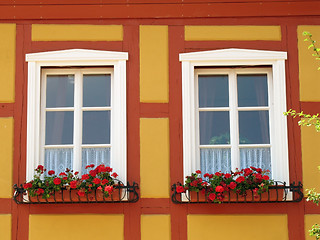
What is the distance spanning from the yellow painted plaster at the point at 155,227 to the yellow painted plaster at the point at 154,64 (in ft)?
4.49

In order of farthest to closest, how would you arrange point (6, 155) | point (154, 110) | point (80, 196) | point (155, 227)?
point (154, 110)
point (6, 155)
point (155, 227)
point (80, 196)

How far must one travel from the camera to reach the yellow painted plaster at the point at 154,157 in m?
7.07

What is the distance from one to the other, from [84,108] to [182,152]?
1.31 m

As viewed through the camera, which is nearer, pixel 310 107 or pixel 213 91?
pixel 310 107

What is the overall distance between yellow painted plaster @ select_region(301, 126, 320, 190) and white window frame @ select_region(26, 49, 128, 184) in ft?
6.82

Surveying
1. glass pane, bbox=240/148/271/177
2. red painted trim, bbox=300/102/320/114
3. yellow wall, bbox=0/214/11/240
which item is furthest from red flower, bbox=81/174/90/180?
red painted trim, bbox=300/102/320/114

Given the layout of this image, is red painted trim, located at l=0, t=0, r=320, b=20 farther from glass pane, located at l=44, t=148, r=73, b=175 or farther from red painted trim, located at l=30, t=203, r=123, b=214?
red painted trim, located at l=30, t=203, r=123, b=214

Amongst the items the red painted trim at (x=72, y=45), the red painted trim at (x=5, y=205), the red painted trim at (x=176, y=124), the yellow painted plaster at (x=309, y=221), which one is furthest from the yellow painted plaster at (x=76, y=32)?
the yellow painted plaster at (x=309, y=221)

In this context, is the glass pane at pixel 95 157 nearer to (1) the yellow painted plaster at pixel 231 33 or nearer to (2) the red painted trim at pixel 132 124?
(2) the red painted trim at pixel 132 124

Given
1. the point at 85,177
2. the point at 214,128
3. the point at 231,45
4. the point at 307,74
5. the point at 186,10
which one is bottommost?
the point at 85,177

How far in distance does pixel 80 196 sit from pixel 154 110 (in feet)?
4.34

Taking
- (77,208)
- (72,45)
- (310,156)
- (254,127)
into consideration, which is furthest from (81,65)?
(310,156)

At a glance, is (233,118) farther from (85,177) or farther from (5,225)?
(5,225)

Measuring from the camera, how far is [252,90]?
7488 mm
